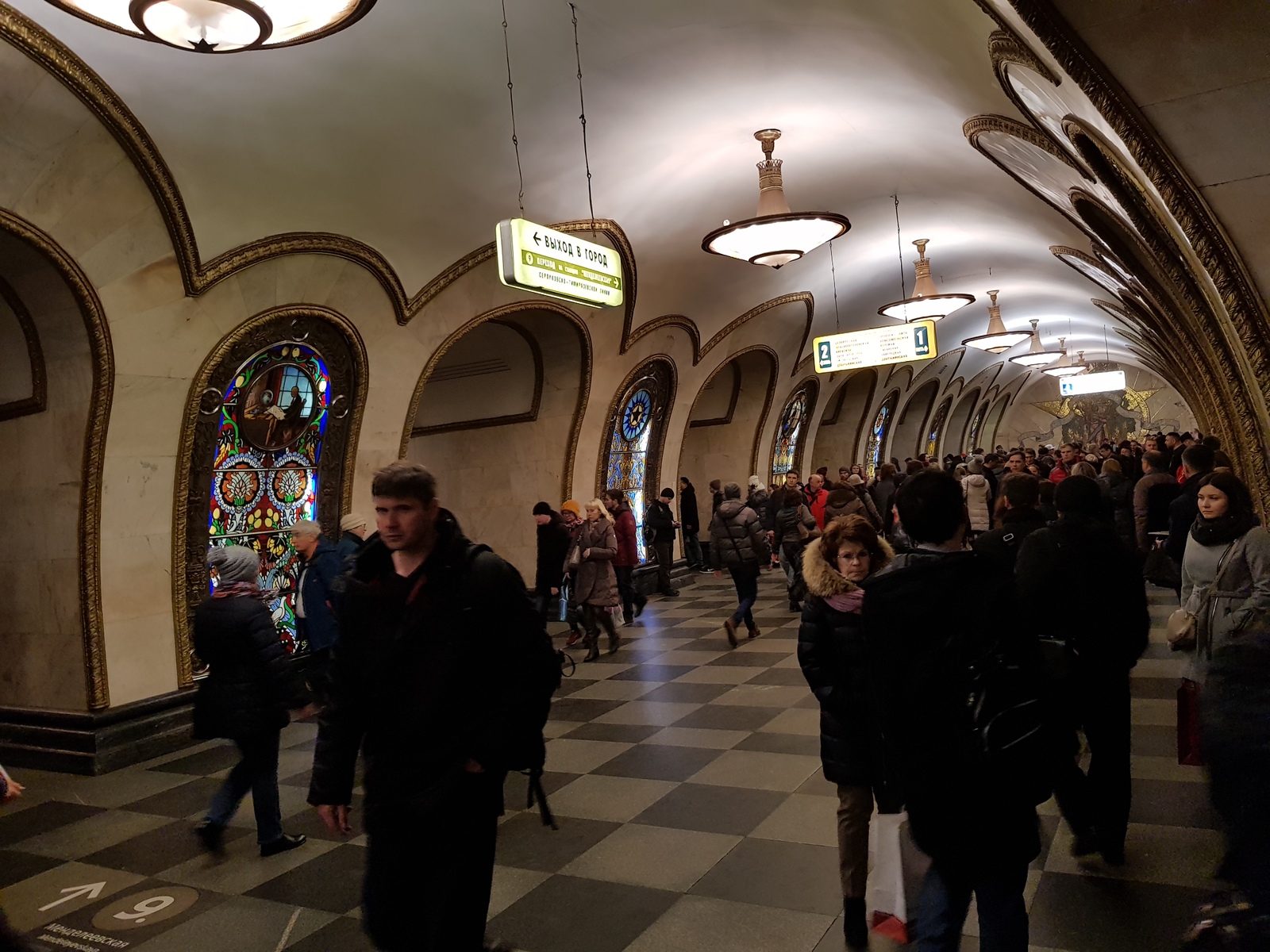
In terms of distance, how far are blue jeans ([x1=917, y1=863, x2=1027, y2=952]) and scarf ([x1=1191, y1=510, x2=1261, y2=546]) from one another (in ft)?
8.11

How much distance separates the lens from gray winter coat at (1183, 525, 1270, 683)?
12.0 ft

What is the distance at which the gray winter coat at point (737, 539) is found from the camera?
8648 millimetres

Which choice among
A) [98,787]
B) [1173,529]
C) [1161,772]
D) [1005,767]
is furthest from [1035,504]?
[98,787]

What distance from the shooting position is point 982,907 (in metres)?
2.11

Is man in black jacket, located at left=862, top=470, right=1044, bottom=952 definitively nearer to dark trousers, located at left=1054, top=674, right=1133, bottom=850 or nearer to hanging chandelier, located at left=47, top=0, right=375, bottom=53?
dark trousers, located at left=1054, top=674, right=1133, bottom=850

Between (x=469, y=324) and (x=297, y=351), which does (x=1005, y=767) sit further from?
(x=469, y=324)

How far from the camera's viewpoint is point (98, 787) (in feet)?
18.9

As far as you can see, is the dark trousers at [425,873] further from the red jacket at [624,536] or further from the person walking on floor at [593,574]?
the red jacket at [624,536]

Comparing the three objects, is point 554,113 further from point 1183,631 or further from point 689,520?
point 689,520

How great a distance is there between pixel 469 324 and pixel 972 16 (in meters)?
5.50

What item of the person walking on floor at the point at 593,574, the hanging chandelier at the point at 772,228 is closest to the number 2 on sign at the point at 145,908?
the person walking on floor at the point at 593,574

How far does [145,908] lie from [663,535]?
907cm

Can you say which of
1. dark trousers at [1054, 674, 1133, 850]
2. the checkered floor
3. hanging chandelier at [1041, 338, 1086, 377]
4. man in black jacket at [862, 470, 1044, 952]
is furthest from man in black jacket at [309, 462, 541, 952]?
hanging chandelier at [1041, 338, 1086, 377]

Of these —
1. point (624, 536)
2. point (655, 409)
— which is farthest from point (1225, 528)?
point (655, 409)
